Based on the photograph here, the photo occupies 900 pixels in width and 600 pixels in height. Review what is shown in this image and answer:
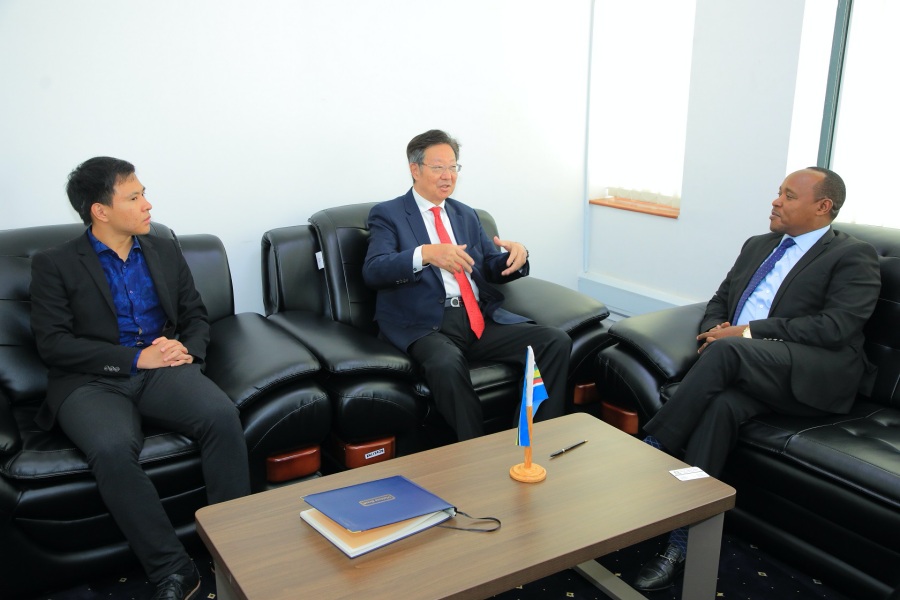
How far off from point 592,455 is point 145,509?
1.30 meters

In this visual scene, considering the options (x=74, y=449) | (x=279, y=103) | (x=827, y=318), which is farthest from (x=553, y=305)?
(x=74, y=449)

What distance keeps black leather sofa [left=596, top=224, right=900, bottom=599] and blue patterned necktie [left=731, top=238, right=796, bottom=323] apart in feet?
0.61

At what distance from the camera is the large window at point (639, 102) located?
395 centimetres

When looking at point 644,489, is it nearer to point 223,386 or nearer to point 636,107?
point 223,386

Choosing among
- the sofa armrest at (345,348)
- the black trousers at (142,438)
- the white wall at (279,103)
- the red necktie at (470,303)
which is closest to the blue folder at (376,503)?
the black trousers at (142,438)

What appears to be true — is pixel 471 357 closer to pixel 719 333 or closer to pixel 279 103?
pixel 719 333

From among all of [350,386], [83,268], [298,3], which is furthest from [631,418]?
[298,3]

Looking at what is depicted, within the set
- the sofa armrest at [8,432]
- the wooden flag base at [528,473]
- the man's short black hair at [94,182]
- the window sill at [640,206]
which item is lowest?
the wooden flag base at [528,473]

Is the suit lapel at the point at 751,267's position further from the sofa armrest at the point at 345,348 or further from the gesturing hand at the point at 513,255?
the sofa armrest at the point at 345,348

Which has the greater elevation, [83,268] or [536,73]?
[536,73]

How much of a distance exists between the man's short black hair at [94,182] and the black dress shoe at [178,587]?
121 cm

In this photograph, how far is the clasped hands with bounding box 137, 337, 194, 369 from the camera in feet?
7.79

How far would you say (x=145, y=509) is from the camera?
208 cm

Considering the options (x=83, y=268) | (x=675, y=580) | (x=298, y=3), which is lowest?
(x=675, y=580)
